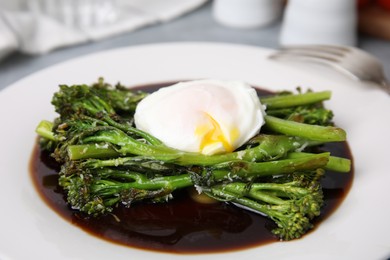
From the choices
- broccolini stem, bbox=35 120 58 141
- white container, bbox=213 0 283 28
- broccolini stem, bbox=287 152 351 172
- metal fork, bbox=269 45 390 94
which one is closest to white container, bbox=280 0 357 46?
white container, bbox=213 0 283 28

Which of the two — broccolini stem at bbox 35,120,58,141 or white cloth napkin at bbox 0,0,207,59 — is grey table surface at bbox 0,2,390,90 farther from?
broccolini stem at bbox 35,120,58,141

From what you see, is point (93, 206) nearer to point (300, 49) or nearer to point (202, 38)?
point (300, 49)

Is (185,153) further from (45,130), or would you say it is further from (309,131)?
(45,130)

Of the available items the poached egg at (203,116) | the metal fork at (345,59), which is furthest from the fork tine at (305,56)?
the poached egg at (203,116)

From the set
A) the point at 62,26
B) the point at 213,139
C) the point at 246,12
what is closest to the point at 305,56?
the point at 246,12

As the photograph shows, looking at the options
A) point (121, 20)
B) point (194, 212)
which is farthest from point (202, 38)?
point (194, 212)
